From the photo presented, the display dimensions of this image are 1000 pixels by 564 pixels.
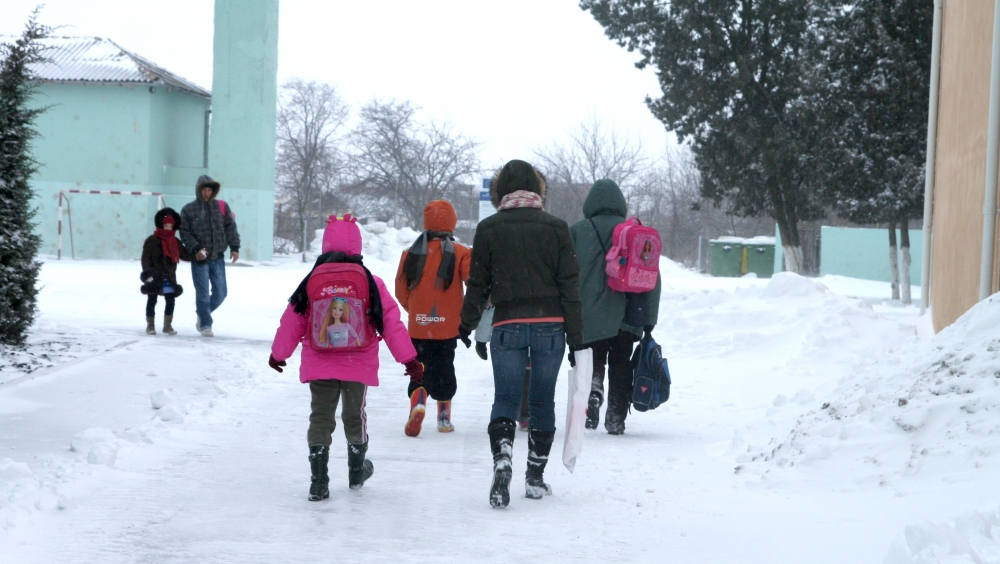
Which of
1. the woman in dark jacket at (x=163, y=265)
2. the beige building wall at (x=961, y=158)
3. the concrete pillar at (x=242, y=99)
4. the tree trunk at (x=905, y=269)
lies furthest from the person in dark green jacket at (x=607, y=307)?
the concrete pillar at (x=242, y=99)

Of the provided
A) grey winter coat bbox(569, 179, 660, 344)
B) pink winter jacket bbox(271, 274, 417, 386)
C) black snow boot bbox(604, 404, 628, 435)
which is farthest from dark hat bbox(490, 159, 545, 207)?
black snow boot bbox(604, 404, 628, 435)

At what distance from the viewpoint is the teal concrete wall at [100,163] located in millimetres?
30062

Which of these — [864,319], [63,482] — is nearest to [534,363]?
[63,482]

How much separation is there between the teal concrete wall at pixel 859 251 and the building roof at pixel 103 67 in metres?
24.4

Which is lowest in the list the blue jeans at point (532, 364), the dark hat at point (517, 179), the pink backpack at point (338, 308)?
the blue jeans at point (532, 364)

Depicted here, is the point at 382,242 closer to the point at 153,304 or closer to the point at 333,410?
the point at 153,304

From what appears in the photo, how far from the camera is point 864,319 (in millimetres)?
13016

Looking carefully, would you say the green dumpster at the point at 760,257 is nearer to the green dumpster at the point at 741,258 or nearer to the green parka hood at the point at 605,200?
the green dumpster at the point at 741,258

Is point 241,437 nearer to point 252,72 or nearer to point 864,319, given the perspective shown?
point 864,319

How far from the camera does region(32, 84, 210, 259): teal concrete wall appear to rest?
3006 centimetres

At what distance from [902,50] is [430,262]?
56.8 ft

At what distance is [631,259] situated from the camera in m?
7.18

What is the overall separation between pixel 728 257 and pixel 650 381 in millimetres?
35773

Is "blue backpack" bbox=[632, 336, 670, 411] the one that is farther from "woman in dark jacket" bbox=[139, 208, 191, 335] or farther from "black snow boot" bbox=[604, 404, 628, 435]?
"woman in dark jacket" bbox=[139, 208, 191, 335]
